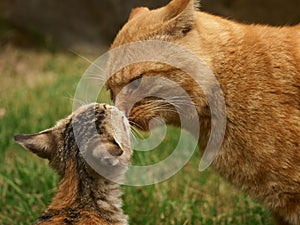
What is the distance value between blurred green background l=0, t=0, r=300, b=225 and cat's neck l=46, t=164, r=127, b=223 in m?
0.59

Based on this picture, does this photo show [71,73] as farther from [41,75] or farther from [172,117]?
[172,117]

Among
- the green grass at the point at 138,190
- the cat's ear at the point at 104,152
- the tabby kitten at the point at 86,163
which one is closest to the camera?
the cat's ear at the point at 104,152

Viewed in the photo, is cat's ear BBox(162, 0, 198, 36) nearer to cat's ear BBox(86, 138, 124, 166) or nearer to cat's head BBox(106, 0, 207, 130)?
cat's head BBox(106, 0, 207, 130)

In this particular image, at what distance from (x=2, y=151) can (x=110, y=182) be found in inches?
62.6

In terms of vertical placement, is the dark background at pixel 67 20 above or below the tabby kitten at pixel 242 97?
below

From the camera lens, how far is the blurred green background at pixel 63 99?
3.31m

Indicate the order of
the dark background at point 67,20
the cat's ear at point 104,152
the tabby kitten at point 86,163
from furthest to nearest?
the dark background at point 67,20
the tabby kitten at point 86,163
the cat's ear at point 104,152

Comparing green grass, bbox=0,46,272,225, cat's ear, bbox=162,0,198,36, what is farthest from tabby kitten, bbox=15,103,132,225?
green grass, bbox=0,46,272,225

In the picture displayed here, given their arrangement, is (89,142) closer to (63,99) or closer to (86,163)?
(86,163)

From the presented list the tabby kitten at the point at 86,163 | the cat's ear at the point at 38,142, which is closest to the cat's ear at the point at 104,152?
the tabby kitten at the point at 86,163

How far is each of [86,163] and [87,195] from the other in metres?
0.13

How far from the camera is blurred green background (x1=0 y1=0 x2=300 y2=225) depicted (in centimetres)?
331

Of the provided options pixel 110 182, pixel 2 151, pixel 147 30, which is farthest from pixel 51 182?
pixel 147 30

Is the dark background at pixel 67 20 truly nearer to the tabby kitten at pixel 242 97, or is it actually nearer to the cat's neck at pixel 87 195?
the tabby kitten at pixel 242 97
